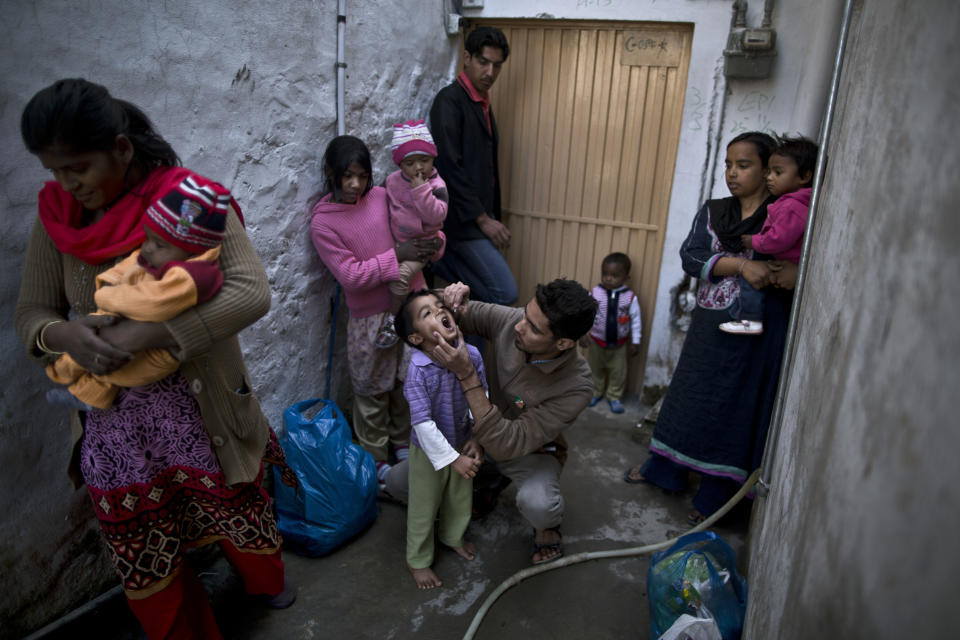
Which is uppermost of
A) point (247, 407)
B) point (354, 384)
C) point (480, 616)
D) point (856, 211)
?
point (856, 211)

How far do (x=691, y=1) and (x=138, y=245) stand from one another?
3.50 metres

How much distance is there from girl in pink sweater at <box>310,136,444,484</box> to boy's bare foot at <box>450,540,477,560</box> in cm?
63

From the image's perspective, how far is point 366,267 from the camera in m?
3.09

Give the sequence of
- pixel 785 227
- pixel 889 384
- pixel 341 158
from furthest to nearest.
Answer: pixel 341 158, pixel 785 227, pixel 889 384

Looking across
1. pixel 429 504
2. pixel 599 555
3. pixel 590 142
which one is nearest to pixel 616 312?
pixel 590 142

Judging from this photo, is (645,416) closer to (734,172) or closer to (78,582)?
(734,172)

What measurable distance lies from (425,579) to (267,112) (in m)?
2.28

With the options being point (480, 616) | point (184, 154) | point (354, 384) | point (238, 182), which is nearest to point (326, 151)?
point (238, 182)

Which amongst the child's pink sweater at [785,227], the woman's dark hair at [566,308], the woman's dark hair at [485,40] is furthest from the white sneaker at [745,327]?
the woman's dark hair at [485,40]

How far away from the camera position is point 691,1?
143 inches

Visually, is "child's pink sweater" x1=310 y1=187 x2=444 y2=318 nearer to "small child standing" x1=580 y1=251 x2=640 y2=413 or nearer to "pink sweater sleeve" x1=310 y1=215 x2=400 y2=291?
"pink sweater sleeve" x1=310 y1=215 x2=400 y2=291

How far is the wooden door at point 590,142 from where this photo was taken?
13.0 feet

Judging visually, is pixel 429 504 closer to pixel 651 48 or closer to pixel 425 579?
pixel 425 579

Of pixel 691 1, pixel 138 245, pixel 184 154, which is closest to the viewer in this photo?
pixel 138 245
